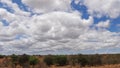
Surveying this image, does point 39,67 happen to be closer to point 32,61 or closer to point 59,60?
point 32,61

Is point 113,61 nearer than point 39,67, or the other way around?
point 39,67

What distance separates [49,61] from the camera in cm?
6309

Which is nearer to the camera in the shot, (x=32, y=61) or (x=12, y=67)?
(x=12, y=67)

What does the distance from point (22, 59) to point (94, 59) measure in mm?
17040

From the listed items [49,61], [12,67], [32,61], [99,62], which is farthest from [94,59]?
[12,67]

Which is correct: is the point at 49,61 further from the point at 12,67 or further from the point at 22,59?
the point at 12,67

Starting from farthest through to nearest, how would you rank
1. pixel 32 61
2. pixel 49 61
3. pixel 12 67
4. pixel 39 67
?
pixel 49 61 → pixel 32 61 → pixel 12 67 → pixel 39 67

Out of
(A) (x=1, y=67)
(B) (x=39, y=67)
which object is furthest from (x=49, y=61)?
(B) (x=39, y=67)

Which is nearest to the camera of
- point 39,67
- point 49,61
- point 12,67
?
point 39,67

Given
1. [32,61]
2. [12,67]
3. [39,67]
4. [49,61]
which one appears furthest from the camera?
[49,61]

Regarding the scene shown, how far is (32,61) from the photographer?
58.1 m

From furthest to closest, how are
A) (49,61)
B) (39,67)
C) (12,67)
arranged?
(49,61)
(12,67)
(39,67)

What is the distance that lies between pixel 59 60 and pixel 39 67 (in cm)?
2761

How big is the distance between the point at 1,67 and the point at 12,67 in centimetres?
197
